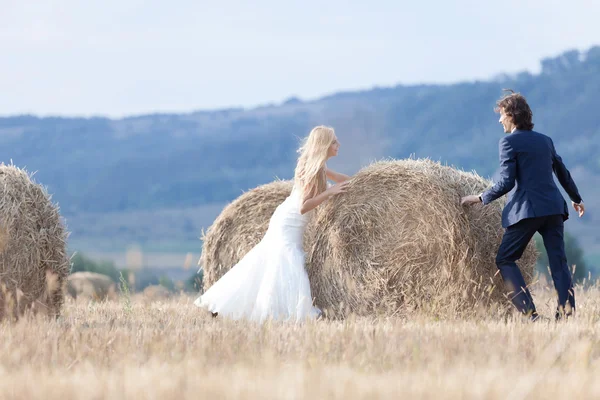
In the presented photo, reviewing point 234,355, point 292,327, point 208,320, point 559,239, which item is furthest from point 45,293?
point 559,239

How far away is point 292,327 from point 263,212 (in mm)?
3685

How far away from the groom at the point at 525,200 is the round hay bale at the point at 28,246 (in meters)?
4.01

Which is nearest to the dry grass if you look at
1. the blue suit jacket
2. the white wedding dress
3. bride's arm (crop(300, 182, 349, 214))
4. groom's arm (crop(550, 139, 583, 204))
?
the white wedding dress

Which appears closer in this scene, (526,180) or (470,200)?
(526,180)

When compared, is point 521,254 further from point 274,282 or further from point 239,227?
point 239,227

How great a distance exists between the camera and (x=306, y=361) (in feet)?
17.9

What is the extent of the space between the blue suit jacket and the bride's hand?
4.91 feet

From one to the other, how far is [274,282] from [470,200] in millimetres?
2092

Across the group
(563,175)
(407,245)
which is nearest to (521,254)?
(563,175)

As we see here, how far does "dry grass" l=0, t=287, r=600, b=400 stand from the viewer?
4141mm

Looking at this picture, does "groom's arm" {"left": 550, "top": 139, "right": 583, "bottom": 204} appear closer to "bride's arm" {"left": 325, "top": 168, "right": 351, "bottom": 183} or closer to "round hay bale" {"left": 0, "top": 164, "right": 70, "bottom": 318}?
"bride's arm" {"left": 325, "top": 168, "right": 351, "bottom": 183}

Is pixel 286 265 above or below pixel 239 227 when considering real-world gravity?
below

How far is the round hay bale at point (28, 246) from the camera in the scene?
8039mm

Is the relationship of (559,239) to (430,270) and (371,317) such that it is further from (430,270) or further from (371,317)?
(371,317)
